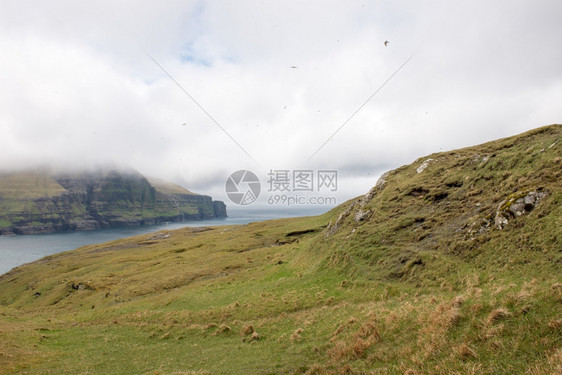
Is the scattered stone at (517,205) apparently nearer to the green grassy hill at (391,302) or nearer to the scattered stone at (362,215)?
the green grassy hill at (391,302)

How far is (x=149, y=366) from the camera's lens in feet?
68.1

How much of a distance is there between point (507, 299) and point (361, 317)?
31.1 feet

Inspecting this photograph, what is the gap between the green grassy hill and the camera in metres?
12.0

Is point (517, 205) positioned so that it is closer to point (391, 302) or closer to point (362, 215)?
point (391, 302)

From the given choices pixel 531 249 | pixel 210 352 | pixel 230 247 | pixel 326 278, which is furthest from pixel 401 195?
pixel 230 247

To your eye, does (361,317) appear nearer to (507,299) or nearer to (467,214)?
(507,299)

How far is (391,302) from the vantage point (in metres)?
22.3

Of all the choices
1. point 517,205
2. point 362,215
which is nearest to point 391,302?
point 517,205

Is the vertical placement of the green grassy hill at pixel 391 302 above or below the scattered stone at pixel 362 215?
below

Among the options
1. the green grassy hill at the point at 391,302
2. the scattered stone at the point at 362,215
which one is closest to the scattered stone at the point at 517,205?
the green grassy hill at the point at 391,302

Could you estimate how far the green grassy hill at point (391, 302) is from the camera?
12000 millimetres

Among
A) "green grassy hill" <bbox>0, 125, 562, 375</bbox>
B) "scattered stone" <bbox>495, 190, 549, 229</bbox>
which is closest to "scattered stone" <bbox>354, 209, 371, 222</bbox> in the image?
"green grassy hill" <bbox>0, 125, 562, 375</bbox>

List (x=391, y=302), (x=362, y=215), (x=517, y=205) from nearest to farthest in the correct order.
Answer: (x=391, y=302) < (x=517, y=205) < (x=362, y=215)

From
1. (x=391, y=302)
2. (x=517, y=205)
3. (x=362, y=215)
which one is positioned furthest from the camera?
(x=362, y=215)
